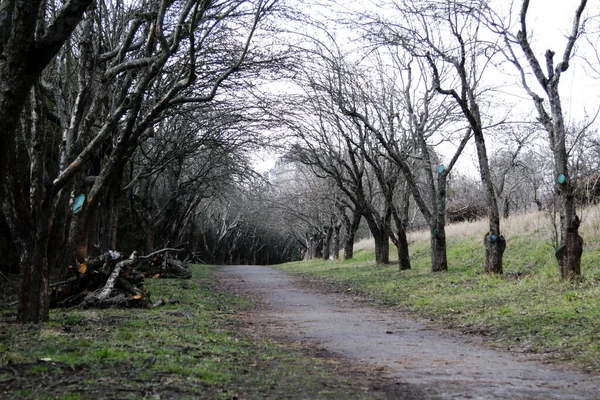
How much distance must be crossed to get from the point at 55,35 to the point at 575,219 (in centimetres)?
962

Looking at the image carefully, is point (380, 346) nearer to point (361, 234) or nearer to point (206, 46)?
point (206, 46)

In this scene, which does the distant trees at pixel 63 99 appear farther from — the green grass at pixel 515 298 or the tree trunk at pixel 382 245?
the tree trunk at pixel 382 245

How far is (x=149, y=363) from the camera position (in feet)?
17.4

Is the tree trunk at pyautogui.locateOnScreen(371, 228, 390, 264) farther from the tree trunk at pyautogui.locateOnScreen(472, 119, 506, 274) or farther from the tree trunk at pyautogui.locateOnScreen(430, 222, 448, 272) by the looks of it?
the tree trunk at pyautogui.locateOnScreen(472, 119, 506, 274)

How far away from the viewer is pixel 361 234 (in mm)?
59938

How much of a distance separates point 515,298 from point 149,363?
7.39 meters

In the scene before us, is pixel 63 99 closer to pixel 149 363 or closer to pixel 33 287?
pixel 33 287

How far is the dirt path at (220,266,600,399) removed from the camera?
483 cm

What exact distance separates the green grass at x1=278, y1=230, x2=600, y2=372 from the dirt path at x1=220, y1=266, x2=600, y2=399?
0.62 meters

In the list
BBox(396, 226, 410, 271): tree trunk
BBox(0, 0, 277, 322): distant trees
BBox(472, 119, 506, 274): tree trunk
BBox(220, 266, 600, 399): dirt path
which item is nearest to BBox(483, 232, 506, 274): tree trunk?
BBox(472, 119, 506, 274): tree trunk

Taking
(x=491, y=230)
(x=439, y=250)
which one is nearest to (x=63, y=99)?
(x=491, y=230)

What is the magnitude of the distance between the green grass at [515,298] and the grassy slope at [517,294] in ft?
0.04

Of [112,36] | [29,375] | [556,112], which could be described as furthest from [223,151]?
[29,375]

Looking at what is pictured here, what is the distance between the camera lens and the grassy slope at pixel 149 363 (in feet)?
14.2
